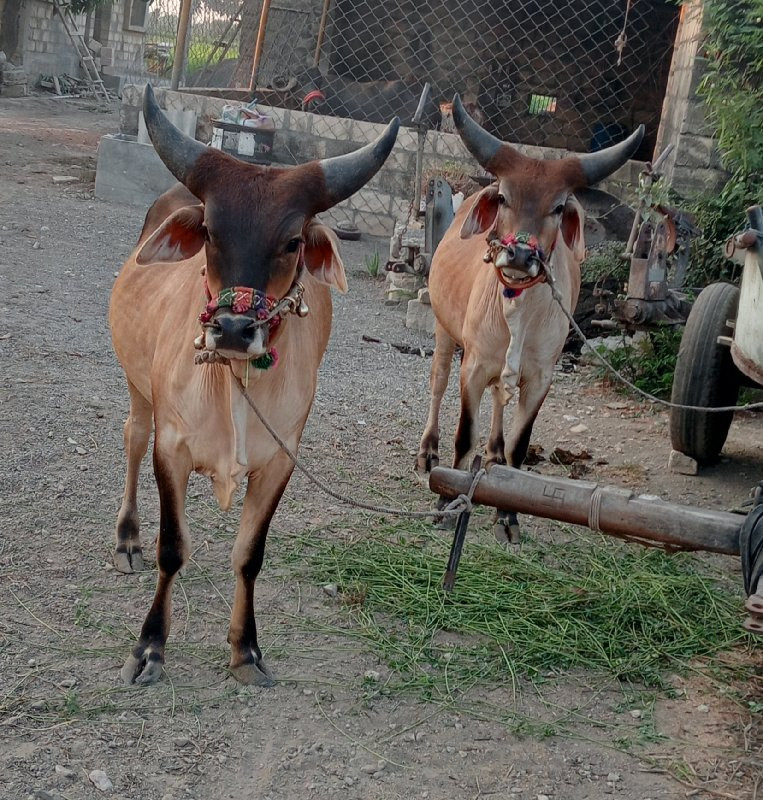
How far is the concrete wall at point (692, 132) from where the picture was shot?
913 centimetres

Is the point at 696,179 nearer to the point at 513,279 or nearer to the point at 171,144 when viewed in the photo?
the point at 513,279

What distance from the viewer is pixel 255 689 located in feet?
11.8

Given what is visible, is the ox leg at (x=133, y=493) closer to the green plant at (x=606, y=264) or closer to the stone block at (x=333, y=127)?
the green plant at (x=606, y=264)

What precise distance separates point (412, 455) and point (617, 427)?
1.53 metres

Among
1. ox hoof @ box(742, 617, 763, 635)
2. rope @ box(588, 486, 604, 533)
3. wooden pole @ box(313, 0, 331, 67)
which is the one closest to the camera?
ox hoof @ box(742, 617, 763, 635)

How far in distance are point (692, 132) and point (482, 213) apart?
5.08 meters

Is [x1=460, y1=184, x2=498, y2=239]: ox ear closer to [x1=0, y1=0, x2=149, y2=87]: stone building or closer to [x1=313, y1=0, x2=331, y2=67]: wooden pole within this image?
[x1=313, y1=0, x2=331, y2=67]: wooden pole

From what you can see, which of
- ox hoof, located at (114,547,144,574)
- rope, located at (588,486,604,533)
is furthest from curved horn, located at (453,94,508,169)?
ox hoof, located at (114,547,144,574)

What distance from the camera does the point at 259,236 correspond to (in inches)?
124

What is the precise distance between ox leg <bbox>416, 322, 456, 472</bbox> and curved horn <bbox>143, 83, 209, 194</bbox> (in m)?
2.81

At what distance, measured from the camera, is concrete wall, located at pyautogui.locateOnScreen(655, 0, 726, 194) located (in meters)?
9.13

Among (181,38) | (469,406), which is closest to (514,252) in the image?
(469,406)

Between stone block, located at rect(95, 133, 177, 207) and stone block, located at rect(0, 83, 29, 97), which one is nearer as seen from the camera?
stone block, located at rect(95, 133, 177, 207)

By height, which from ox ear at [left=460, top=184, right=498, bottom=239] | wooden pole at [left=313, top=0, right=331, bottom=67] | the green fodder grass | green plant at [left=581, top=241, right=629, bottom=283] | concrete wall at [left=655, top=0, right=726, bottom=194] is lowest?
the green fodder grass
